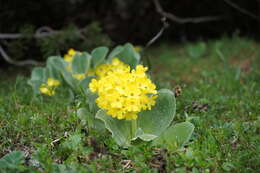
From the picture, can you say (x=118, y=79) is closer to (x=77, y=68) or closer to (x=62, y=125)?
(x=62, y=125)

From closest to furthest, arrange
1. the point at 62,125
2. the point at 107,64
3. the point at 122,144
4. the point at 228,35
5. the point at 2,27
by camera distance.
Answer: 1. the point at 122,144
2. the point at 62,125
3. the point at 107,64
4. the point at 2,27
5. the point at 228,35

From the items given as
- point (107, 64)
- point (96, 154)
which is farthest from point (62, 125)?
point (107, 64)

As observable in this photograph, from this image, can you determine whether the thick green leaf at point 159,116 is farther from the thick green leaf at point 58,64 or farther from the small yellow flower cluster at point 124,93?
the thick green leaf at point 58,64

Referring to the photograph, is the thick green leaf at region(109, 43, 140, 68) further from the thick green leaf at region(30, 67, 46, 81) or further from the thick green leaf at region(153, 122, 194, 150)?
the thick green leaf at region(153, 122, 194, 150)

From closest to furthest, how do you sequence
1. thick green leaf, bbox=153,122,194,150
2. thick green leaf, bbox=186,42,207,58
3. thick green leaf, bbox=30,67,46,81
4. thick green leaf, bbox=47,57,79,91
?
thick green leaf, bbox=153,122,194,150, thick green leaf, bbox=47,57,79,91, thick green leaf, bbox=30,67,46,81, thick green leaf, bbox=186,42,207,58

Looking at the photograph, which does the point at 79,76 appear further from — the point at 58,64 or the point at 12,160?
the point at 12,160

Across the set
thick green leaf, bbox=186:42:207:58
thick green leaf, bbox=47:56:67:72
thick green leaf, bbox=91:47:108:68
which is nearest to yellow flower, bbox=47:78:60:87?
thick green leaf, bbox=47:56:67:72
